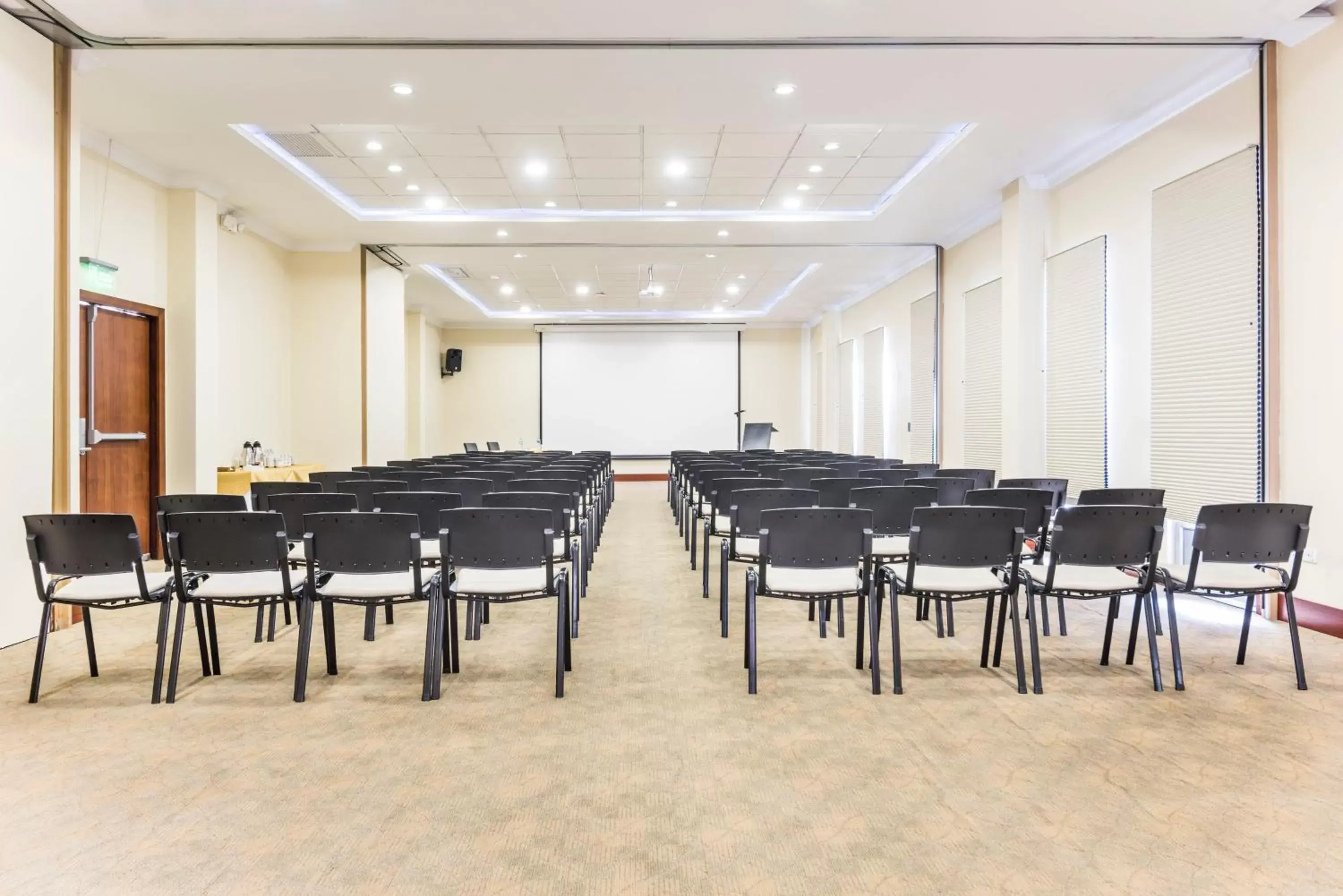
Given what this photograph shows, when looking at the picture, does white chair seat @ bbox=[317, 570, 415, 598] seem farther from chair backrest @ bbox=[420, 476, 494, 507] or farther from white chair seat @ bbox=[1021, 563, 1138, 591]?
white chair seat @ bbox=[1021, 563, 1138, 591]

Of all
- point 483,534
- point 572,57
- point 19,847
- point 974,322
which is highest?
point 572,57

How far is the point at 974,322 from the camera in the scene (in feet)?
32.2

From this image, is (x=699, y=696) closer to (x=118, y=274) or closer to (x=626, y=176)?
(x=626, y=176)

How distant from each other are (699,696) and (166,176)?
782cm

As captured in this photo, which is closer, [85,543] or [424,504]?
[85,543]

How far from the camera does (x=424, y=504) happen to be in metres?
4.68

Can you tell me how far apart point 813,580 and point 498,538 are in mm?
1536

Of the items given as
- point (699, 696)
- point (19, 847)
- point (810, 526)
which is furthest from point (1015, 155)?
point (19, 847)

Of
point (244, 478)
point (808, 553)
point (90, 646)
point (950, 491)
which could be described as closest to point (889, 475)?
point (950, 491)

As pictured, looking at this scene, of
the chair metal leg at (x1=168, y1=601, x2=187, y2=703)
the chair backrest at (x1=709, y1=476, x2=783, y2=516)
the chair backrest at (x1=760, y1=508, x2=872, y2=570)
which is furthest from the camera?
the chair backrest at (x1=709, y1=476, x2=783, y2=516)

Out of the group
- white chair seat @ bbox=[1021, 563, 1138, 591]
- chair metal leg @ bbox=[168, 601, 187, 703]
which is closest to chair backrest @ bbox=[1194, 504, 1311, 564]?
white chair seat @ bbox=[1021, 563, 1138, 591]

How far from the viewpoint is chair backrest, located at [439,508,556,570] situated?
3549mm

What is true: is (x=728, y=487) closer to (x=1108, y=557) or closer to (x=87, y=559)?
(x=1108, y=557)

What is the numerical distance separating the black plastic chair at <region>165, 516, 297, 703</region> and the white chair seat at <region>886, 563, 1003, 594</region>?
294 cm
